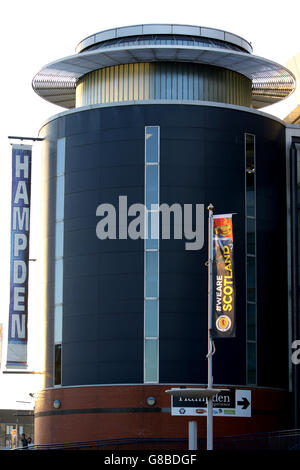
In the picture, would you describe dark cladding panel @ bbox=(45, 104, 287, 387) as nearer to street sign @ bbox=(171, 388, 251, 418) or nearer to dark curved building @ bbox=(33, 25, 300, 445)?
dark curved building @ bbox=(33, 25, 300, 445)

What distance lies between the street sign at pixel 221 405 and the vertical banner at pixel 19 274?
33.2 feet

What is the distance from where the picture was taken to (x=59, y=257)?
5809 cm

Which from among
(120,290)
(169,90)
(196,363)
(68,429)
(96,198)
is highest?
(169,90)

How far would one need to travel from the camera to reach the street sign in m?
53.8

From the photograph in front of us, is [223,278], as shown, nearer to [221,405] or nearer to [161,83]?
[221,405]

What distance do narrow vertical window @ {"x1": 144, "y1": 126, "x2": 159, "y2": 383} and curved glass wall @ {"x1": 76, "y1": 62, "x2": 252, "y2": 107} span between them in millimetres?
3050

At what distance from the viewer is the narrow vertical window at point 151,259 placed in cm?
A: 5456

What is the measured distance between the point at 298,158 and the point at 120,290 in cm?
1330

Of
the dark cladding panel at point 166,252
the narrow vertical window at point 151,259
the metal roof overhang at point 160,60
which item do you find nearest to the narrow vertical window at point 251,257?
the dark cladding panel at point 166,252

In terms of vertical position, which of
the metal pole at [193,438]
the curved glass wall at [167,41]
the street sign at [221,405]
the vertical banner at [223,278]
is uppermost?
the curved glass wall at [167,41]

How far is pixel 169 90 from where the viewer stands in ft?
193

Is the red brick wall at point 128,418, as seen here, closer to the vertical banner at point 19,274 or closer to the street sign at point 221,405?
the street sign at point 221,405
